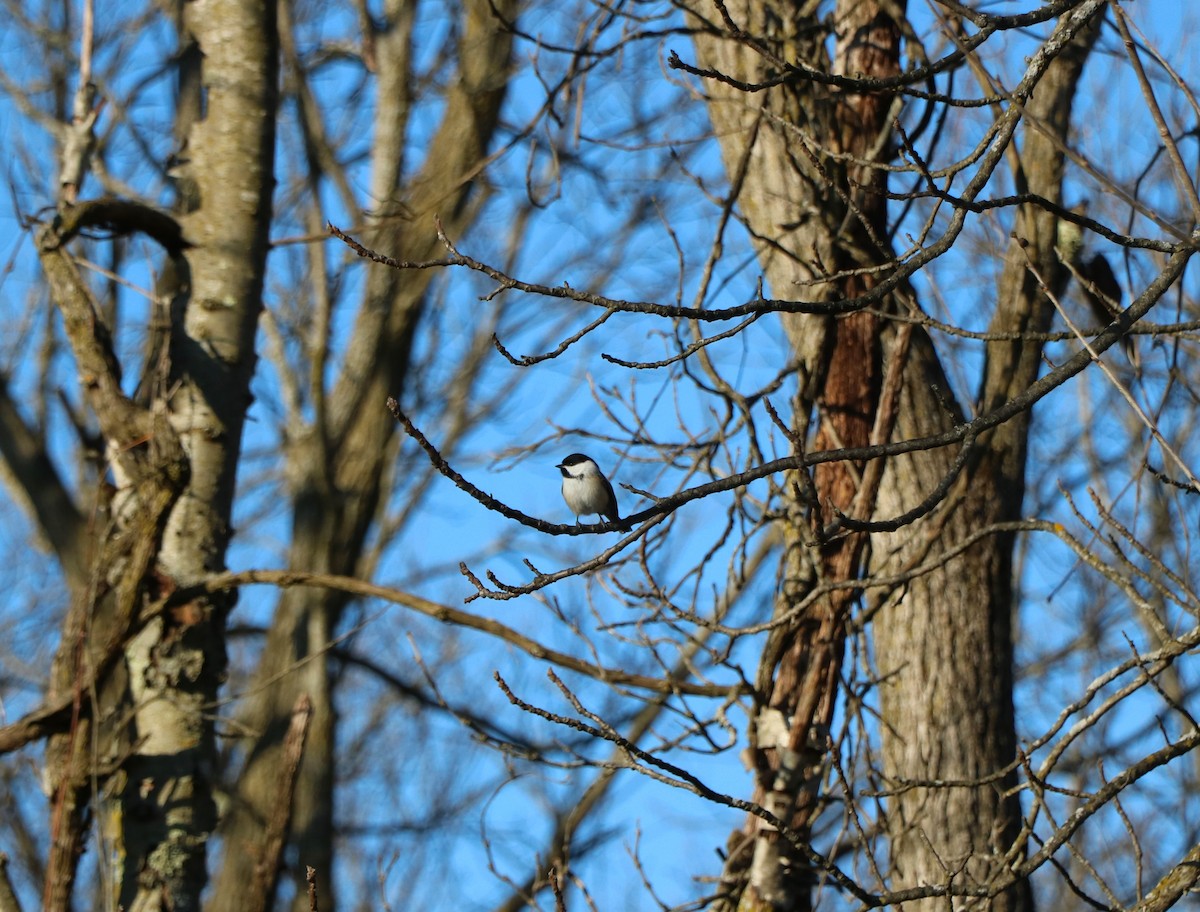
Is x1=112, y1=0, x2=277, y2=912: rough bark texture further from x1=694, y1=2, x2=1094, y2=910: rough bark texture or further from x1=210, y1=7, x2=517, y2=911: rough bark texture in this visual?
x1=210, y1=7, x2=517, y2=911: rough bark texture

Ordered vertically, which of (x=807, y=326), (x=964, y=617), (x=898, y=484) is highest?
(x=807, y=326)

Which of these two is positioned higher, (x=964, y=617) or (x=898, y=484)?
(x=898, y=484)

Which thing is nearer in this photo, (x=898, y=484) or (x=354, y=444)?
(x=898, y=484)

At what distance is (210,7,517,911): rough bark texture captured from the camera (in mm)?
7488

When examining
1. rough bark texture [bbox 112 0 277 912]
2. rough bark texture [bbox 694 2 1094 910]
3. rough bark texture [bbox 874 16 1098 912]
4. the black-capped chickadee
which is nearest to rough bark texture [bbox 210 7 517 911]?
rough bark texture [bbox 112 0 277 912]

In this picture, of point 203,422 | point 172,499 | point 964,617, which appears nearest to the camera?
point 172,499

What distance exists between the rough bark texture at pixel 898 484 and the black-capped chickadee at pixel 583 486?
0.66 metres

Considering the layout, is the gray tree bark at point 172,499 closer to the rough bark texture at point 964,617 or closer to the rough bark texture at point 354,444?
the rough bark texture at point 964,617

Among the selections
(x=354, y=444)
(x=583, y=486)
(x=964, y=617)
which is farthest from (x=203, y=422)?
(x=354, y=444)

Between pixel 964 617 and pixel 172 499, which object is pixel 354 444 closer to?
pixel 172 499

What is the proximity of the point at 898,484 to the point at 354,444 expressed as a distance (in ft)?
16.8

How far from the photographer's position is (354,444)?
8.31 meters

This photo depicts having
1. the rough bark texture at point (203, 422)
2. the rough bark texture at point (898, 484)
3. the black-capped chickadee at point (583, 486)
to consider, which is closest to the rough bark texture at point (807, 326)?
the rough bark texture at point (898, 484)

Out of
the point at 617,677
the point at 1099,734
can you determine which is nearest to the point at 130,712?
the point at 617,677
